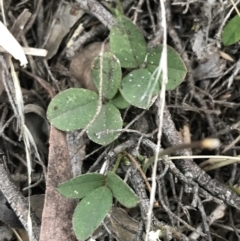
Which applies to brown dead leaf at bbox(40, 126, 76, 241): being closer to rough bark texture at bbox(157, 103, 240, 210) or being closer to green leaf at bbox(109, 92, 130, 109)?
green leaf at bbox(109, 92, 130, 109)

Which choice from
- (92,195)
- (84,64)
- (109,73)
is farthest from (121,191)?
(84,64)

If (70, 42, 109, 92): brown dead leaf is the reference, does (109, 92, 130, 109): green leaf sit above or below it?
below

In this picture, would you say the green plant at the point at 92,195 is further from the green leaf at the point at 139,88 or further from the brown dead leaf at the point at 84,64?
the brown dead leaf at the point at 84,64

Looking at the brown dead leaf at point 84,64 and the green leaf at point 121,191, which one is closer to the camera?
the green leaf at point 121,191

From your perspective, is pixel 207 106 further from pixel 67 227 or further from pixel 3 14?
pixel 3 14

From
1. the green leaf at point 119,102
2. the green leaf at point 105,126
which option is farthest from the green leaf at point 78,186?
the green leaf at point 119,102

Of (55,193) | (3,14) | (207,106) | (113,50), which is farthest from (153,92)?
(3,14)

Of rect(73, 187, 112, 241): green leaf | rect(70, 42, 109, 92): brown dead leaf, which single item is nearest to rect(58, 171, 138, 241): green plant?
rect(73, 187, 112, 241): green leaf
